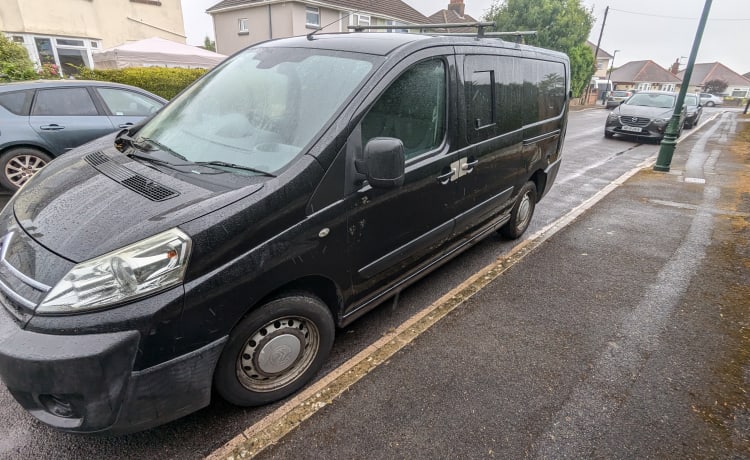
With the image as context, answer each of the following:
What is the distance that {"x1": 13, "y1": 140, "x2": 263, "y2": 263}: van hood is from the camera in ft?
5.75

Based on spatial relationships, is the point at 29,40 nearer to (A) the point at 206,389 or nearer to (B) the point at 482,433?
(A) the point at 206,389

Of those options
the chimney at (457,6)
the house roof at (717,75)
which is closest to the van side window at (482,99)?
the chimney at (457,6)

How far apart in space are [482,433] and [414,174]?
1607 mm

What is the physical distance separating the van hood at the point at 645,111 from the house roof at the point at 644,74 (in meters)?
67.9

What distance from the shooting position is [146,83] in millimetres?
10586

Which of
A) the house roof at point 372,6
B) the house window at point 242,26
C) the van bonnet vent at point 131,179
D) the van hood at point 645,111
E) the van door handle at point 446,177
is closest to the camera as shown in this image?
the van bonnet vent at point 131,179

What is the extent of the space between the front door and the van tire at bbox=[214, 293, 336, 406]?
349 millimetres

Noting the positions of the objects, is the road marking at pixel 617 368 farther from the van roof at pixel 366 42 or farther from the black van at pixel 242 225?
the van roof at pixel 366 42

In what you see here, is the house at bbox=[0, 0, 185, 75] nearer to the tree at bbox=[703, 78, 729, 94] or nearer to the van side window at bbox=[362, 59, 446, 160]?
the van side window at bbox=[362, 59, 446, 160]

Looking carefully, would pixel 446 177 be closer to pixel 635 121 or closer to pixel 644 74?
pixel 635 121

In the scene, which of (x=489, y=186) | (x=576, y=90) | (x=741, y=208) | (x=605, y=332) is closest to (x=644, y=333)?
(x=605, y=332)

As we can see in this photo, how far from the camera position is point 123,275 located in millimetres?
1674

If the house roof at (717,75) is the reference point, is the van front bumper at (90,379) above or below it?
below

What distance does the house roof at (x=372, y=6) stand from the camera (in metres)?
21.0
